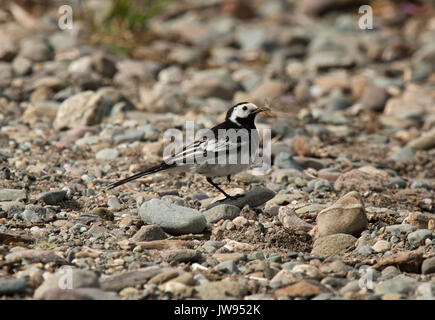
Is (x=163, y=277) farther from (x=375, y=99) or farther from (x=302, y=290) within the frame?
(x=375, y=99)

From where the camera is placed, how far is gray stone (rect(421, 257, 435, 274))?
4.80m

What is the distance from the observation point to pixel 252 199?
6250 millimetres

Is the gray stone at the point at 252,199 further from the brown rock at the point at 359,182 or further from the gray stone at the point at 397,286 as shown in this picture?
the gray stone at the point at 397,286

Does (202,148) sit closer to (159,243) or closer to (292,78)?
(159,243)

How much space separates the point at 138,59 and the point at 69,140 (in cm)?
402

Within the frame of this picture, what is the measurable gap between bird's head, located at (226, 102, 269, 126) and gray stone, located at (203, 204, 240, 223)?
1.01 metres

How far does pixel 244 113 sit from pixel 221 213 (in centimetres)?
118

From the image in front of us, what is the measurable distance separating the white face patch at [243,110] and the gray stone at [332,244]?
168cm

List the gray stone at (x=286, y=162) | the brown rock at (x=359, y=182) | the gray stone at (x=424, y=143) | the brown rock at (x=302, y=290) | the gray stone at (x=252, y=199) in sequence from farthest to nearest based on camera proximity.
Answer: the gray stone at (x=424, y=143) < the gray stone at (x=286, y=162) < the brown rock at (x=359, y=182) < the gray stone at (x=252, y=199) < the brown rock at (x=302, y=290)

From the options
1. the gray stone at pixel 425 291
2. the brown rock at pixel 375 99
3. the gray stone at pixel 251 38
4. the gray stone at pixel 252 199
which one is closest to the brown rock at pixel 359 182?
the gray stone at pixel 252 199

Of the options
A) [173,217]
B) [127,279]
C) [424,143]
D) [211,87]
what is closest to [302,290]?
[127,279]

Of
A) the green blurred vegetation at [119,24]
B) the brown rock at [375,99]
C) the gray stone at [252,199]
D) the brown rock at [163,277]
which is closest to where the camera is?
the brown rock at [163,277]

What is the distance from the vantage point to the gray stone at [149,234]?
17.5 feet

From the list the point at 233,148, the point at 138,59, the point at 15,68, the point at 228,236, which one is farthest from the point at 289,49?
the point at 228,236
